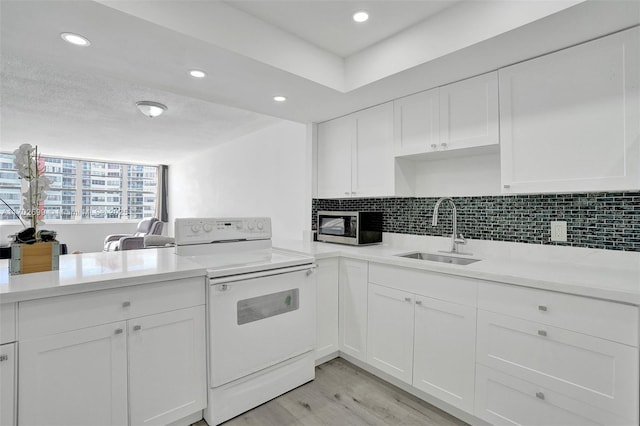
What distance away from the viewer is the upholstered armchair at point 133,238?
4.70 metres

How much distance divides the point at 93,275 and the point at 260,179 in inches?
126

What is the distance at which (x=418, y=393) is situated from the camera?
1.94 metres

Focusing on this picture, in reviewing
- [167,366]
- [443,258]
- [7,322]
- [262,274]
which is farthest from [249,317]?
[443,258]

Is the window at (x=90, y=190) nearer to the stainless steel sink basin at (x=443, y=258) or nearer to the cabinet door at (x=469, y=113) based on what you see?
the stainless steel sink basin at (x=443, y=258)

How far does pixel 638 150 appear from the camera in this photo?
1.44 meters

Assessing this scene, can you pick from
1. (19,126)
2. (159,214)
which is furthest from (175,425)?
(159,214)

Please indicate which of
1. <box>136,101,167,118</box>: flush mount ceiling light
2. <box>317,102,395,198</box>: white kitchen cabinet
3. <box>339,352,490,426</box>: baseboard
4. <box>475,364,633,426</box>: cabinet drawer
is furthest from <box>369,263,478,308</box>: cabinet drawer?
<box>136,101,167,118</box>: flush mount ceiling light

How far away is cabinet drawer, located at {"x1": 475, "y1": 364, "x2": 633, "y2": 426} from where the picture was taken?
1.30 meters

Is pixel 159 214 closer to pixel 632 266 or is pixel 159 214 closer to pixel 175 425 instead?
pixel 175 425

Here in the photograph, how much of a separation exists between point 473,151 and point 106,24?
228 cm

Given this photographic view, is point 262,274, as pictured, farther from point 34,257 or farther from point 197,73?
point 197,73

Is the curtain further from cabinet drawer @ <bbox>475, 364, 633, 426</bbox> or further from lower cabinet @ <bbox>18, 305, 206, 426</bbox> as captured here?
cabinet drawer @ <bbox>475, 364, 633, 426</bbox>

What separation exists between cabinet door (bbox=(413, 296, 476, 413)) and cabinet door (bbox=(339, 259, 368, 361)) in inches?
17.4

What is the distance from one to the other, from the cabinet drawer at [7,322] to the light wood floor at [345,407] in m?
1.04
